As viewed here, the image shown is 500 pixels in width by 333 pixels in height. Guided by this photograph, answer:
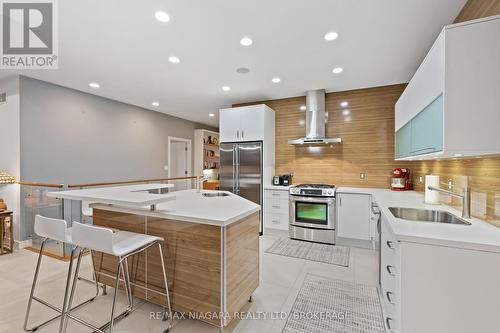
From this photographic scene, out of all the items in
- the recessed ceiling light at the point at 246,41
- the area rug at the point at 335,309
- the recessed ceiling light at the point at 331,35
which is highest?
the recessed ceiling light at the point at 246,41

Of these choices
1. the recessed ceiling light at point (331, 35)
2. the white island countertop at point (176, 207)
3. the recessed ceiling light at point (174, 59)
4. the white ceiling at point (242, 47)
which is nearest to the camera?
the white island countertop at point (176, 207)

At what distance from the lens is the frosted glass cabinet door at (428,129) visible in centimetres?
150

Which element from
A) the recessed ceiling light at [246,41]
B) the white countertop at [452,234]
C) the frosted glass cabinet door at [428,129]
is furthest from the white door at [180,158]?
the white countertop at [452,234]

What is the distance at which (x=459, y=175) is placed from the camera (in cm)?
204

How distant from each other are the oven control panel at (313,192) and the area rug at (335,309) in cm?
144

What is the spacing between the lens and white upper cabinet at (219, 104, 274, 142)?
4.24 meters

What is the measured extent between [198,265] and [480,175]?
230cm

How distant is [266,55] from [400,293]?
2.72 metres

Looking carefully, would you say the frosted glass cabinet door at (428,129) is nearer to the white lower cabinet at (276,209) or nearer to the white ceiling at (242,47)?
the white ceiling at (242,47)

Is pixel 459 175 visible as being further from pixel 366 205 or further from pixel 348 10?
pixel 348 10

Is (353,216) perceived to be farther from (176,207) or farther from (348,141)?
(176,207)

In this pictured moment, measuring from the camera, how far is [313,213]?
12.4 feet

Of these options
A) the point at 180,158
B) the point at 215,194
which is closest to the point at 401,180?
the point at 215,194

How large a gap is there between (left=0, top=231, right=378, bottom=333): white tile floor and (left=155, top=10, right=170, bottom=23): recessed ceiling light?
108 inches
